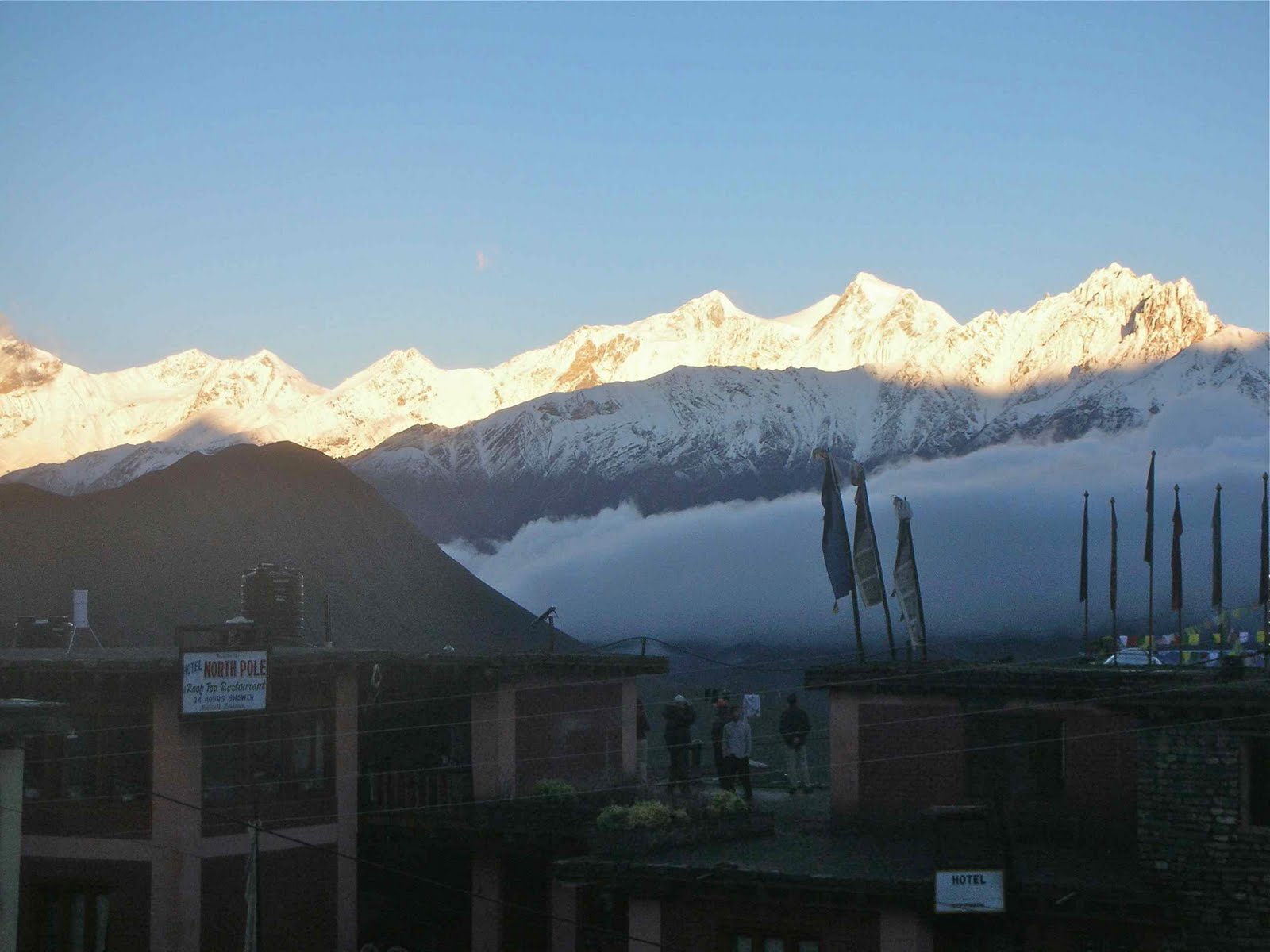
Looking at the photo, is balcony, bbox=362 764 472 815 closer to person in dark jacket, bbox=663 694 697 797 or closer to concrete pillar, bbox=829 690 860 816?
person in dark jacket, bbox=663 694 697 797

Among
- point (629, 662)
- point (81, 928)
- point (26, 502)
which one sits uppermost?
point (26, 502)

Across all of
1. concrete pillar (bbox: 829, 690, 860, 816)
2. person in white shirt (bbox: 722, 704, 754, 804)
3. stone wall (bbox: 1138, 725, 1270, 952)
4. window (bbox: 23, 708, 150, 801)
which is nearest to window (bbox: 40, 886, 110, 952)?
window (bbox: 23, 708, 150, 801)

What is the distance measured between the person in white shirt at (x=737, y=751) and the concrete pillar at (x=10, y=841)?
40.5ft

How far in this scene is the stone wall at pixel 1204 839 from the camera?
18438 mm

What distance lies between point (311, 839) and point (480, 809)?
2.74 metres

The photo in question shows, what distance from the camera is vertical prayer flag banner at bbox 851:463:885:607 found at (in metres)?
28.6

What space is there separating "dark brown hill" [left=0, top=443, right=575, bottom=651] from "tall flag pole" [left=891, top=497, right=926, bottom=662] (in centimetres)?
2436

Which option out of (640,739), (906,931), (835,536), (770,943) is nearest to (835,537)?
(835,536)

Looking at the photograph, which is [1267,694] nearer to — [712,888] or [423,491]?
[712,888]

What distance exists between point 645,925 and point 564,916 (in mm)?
3140

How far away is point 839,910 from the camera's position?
1958 centimetres

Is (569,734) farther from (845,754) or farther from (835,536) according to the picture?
(845,754)

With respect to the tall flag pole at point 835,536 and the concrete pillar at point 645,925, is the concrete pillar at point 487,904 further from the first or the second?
the tall flag pole at point 835,536

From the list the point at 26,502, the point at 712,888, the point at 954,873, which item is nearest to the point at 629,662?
the point at 712,888
